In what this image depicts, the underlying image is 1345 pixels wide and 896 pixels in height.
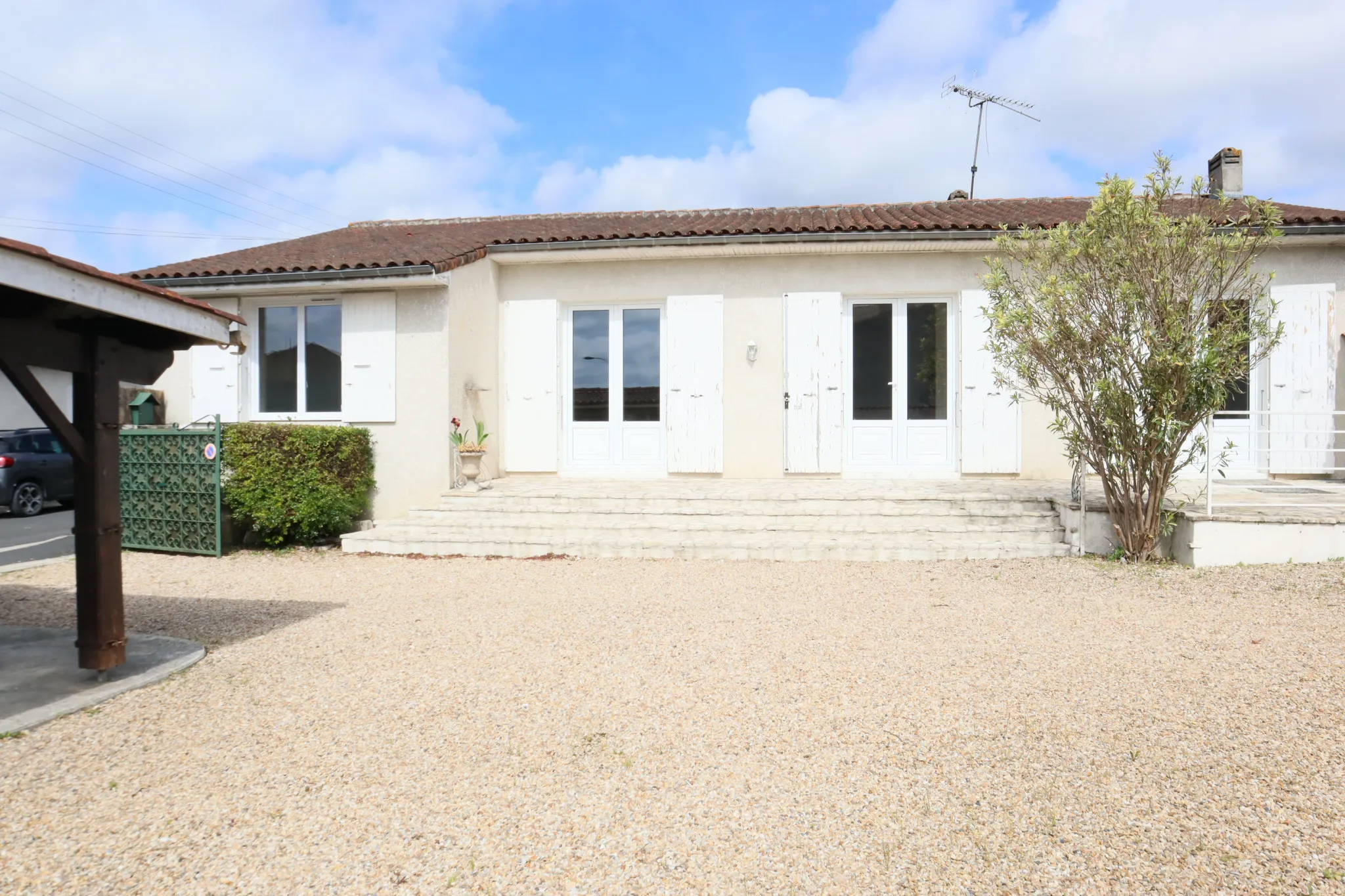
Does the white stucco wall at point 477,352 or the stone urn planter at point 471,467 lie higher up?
the white stucco wall at point 477,352

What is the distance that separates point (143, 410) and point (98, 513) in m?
6.71

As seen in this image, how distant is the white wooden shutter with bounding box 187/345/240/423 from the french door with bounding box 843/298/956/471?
764cm

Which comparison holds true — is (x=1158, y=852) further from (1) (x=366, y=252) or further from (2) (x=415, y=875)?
(1) (x=366, y=252)

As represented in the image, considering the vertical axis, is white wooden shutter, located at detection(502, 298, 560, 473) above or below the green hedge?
above

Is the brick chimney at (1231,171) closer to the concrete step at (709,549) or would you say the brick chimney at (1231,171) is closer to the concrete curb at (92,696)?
the concrete step at (709,549)

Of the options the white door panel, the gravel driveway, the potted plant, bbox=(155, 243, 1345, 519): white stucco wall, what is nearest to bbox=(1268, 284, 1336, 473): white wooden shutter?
bbox=(155, 243, 1345, 519): white stucco wall

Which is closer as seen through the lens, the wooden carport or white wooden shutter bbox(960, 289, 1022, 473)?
the wooden carport

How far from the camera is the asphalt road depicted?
8.73 meters

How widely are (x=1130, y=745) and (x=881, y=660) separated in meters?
1.35

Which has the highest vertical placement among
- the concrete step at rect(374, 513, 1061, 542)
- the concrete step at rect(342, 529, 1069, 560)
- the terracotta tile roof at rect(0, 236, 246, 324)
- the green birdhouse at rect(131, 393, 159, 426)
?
the terracotta tile roof at rect(0, 236, 246, 324)

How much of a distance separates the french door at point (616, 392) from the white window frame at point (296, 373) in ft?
9.60

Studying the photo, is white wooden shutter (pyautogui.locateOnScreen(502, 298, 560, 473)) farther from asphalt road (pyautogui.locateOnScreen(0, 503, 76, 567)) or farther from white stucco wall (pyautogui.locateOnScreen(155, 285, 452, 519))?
asphalt road (pyautogui.locateOnScreen(0, 503, 76, 567))

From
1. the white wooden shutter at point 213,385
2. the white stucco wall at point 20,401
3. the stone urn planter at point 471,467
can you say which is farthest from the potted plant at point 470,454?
the white stucco wall at point 20,401

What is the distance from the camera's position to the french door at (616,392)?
33.7ft
